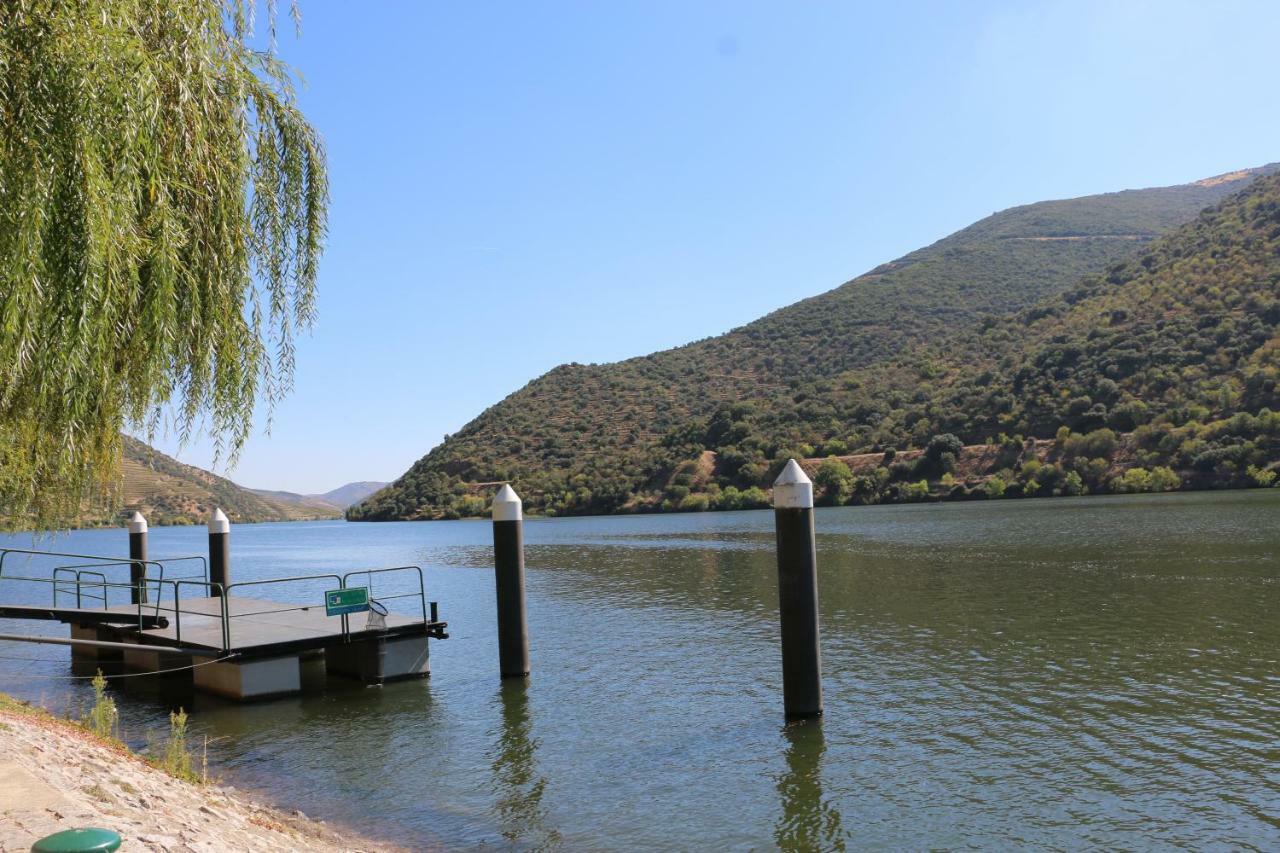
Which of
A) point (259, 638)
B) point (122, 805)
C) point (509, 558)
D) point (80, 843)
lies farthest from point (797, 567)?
point (259, 638)

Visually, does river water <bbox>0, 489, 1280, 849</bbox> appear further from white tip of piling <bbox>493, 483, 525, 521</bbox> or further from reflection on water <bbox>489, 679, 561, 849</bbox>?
white tip of piling <bbox>493, 483, 525, 521</bbox>

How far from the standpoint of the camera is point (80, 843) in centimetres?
422

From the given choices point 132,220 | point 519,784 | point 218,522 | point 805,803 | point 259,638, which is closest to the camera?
point 132,220

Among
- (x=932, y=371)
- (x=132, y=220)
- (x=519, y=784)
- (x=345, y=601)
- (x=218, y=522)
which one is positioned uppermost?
(x=932, y=371)

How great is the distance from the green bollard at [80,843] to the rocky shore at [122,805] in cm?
146

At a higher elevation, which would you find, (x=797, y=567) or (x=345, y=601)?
(x=797, y=567)

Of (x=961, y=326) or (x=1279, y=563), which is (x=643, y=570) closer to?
(x=1279, y=563)

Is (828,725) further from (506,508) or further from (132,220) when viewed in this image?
(132,220)

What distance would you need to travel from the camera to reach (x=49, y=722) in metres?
11.5

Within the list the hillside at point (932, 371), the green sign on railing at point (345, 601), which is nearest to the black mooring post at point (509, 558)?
the green sign on railing at point (345, 601)

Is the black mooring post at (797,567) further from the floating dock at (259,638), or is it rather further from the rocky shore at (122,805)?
the floating dock at (259,638)

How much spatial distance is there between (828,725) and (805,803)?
272cm

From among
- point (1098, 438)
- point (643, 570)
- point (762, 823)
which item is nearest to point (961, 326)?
point (1098, 438)

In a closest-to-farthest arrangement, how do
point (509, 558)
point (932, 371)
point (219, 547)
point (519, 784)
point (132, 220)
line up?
point (132, 220) < point (519, 784) < point (509, 558) < point (219, 547) < point (932, 371)
